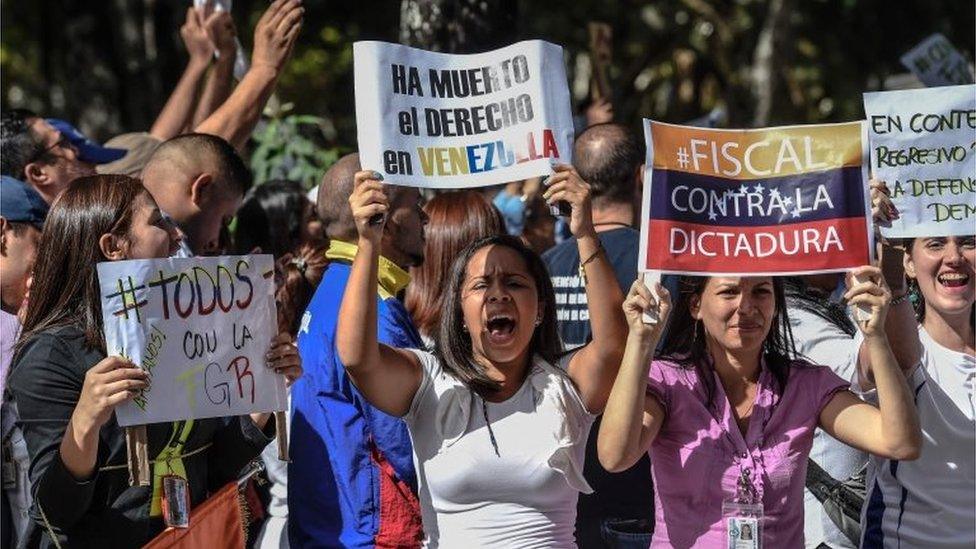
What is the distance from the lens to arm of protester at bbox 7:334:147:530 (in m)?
4.43

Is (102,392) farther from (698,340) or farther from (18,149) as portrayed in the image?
(18,149)

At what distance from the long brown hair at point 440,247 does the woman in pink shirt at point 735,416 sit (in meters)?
1.28

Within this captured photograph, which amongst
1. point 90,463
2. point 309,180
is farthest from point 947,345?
point 309,180

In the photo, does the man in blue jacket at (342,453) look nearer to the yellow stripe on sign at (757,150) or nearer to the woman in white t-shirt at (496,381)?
the woman in white t-shirt at (496,381)

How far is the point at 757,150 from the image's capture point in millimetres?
4930

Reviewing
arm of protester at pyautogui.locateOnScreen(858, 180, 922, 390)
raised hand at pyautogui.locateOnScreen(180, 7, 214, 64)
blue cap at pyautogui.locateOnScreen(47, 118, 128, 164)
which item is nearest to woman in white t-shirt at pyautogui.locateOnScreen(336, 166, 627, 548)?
arm of protester at pyautogui.locateOnScreen(858, 180, 922, 390)

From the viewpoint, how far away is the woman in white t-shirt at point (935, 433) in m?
5.07

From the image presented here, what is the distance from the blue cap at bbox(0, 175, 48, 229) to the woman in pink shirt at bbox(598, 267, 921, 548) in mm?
2328

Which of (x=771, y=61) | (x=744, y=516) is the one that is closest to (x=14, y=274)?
(x=744, y=516)

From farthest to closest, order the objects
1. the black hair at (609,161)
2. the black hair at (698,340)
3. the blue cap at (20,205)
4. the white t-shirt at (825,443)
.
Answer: the black hair at (609,161) → the blue cap at (20,205) → the white t-shirt at (825,443) → the black hair at (698,340)

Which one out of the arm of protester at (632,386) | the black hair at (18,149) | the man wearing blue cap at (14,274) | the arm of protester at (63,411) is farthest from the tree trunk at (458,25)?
the arm of protester at (63,411)

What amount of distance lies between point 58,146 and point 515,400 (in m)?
2.97

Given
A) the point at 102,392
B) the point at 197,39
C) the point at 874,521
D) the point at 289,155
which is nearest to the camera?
the point at 102,392

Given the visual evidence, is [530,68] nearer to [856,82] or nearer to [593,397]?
[593,397]
